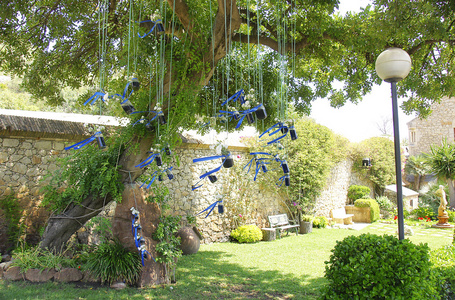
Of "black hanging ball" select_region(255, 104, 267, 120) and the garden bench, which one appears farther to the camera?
the garden bench

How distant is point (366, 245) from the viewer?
11.3 ft

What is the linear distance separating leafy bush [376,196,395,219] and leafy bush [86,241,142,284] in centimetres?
1374

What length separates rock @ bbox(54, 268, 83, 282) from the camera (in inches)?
189

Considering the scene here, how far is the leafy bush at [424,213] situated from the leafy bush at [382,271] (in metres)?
12.7

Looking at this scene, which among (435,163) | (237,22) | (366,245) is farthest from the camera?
(435,163)

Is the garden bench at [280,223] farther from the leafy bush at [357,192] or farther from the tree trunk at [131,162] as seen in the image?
the tree trunk at [131,162]

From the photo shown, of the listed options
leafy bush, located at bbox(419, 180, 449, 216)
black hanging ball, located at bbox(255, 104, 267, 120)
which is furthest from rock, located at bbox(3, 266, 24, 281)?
leafy bush, located at bbox(419, 180, 449, 216)

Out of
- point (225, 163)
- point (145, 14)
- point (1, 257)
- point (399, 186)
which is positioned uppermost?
point (145, 14)

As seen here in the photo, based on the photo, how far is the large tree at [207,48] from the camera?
4.66m

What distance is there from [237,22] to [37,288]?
16.1 feet

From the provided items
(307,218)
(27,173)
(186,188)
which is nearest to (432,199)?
(307,218)

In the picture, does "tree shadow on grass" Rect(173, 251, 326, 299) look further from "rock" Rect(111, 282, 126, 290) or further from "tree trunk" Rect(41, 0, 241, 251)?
"tree trunk" Rect(41, 0, 241, 251)

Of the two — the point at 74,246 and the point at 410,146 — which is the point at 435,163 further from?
the point at 74,246

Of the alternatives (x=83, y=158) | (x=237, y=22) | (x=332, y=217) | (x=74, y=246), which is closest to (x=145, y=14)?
(x=237, y=22)
